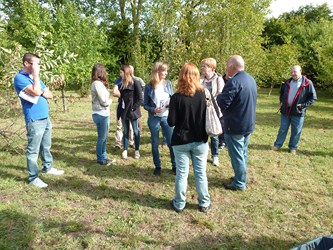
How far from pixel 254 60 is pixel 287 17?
28.1m

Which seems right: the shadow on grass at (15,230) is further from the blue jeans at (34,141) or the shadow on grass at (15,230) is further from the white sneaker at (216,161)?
the white sneaker at (216,161)

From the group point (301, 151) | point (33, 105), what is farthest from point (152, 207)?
point (301, 151)

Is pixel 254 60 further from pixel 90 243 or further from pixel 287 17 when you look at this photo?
pixel 287 17

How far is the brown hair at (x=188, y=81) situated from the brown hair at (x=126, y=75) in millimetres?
2266

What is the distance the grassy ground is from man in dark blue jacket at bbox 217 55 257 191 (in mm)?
779

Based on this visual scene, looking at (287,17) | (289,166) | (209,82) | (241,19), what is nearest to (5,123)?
(209,82)

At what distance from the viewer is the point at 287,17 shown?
34.9m

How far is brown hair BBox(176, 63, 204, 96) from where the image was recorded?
10.4 feet

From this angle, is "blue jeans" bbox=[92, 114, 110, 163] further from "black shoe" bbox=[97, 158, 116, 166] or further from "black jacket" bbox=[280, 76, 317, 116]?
"black jacket" bbox=[280, 76, 317, 116]

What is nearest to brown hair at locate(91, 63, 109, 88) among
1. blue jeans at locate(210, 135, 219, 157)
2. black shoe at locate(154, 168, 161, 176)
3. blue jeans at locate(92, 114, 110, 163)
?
blue jeans at locate(92, 114, 110, 163)

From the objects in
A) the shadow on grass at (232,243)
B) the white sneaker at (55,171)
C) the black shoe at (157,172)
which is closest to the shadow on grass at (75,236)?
the shadow on grass at (232,243)

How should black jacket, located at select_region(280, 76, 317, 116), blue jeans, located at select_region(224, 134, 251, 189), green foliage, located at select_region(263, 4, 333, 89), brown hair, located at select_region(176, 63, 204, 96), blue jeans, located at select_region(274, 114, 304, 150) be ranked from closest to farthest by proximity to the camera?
brown hair, located at select_region(176, 63, 204, 96)
blue jeans, located at select_region(224, 134, 251, 189)
black jacket, located at select_region(280, 76, 317, 116)
blue jeans, located at select_region(274, 114, 304, 150)
green foliage, located at select_region(263, 4, 333, 89)

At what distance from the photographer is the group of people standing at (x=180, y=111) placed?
324 cm

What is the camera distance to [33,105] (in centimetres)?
397
